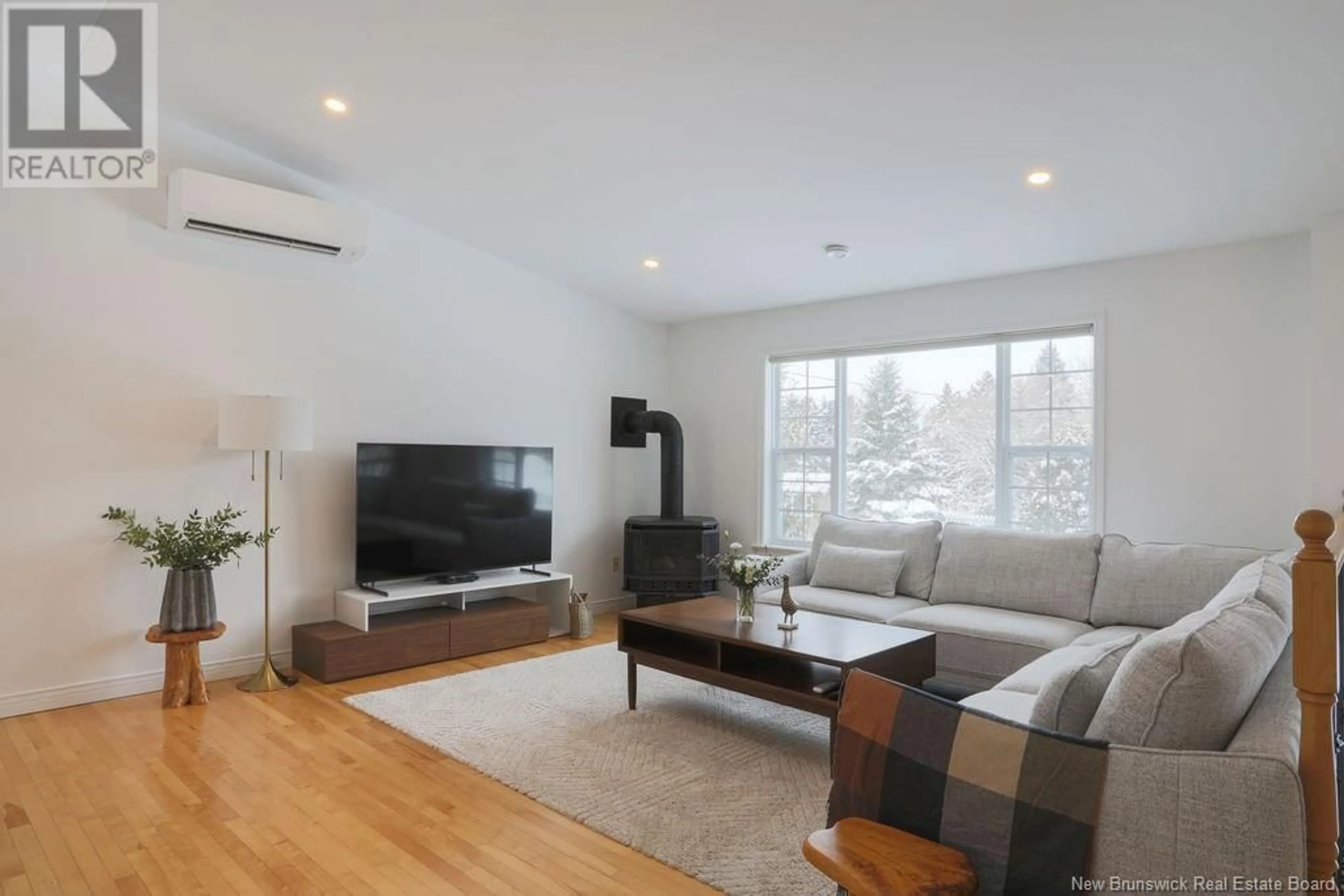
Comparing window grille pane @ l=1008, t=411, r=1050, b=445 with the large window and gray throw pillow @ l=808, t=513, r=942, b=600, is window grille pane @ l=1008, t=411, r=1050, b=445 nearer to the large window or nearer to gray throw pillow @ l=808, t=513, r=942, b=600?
the large window

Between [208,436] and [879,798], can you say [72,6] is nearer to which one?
[208,436]

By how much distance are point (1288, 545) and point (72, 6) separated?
615cm

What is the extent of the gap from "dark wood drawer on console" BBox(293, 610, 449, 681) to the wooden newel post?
413cm

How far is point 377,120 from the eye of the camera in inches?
148

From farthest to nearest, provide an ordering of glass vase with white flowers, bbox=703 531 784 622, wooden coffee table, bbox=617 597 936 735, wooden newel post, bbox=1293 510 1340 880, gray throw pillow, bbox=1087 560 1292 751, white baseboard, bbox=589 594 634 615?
1. white baseboard, bbox=589 594 634 615
2. glass vase with white flowers, bbox=703 531 784 622
3. wooden coffee table, bbox=617 597 936 735
4. gray throw pillow, bbox=1087 560 1292 751
5. wooden newel post, bbox=1293 510 1340 880

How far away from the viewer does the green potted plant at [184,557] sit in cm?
376

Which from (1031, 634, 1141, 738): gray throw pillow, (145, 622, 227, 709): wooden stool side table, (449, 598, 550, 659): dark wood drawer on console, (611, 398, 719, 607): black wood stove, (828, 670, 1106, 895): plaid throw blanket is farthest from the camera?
(611, 398, 719, 607): black wood stove

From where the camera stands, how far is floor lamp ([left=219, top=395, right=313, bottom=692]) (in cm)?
388

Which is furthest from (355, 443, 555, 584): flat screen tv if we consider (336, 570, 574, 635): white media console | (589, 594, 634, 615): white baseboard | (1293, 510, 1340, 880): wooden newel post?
(1293, 510, 1340, 880): wooden newel post

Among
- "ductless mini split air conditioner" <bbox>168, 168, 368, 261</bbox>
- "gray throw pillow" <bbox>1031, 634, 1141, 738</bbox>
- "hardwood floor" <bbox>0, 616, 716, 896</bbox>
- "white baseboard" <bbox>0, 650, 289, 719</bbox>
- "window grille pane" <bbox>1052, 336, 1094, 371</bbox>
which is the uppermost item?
"ductless mini split air conditioner" <bbox>168, 168, 368, 261</bbox>

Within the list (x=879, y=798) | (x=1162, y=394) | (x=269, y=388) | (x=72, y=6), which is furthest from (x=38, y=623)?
(x=1162, y=394)

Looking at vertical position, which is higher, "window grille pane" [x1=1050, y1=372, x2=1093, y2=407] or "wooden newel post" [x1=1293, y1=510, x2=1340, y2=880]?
"window grille pane" [x1=1050, y1=372, x2=1093, y2=407]

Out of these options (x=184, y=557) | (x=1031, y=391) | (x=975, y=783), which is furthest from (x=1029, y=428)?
(x=184, y=557)

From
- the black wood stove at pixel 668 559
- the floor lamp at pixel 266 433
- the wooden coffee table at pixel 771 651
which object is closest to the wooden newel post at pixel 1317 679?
the wooden coffee table at pixel 771 651
